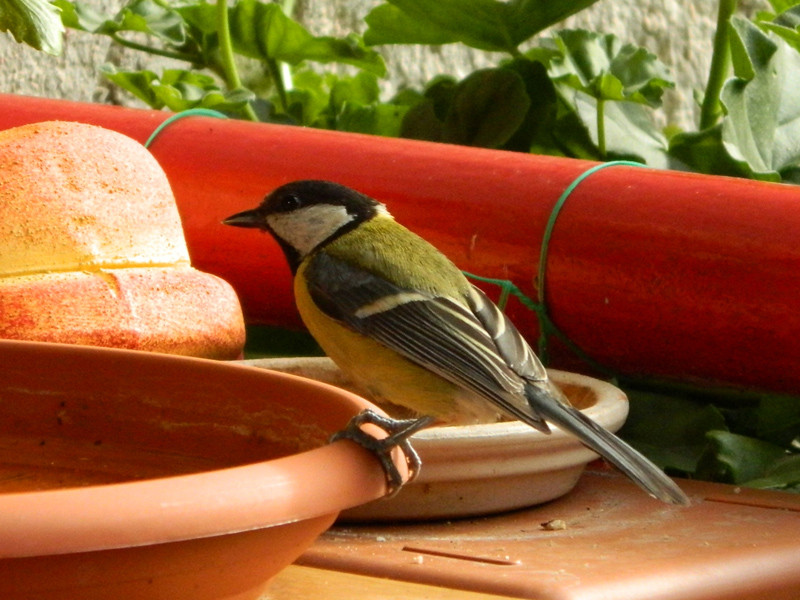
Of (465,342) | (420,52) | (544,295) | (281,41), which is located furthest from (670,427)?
(420,52)

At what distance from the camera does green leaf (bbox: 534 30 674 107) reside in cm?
254

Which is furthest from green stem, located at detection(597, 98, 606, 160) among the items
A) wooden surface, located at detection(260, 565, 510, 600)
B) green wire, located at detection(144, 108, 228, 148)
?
wooden surface, located at detection(260, 565, 510, 600)

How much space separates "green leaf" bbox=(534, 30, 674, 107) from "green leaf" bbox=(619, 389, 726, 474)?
29.3 inches

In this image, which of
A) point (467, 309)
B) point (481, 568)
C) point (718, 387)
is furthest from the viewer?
point (718, 387)

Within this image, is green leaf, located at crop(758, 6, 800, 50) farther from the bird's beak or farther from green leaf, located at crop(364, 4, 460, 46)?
the bird's beak

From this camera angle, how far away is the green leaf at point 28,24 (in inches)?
31.3

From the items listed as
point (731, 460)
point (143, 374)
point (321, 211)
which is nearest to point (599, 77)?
point (321, 211)

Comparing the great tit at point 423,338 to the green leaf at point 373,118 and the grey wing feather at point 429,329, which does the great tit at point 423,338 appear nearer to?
the grey wing feather at point 429,329

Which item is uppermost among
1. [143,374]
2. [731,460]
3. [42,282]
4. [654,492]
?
[143,374]

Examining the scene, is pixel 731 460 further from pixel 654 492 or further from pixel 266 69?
pixel 266 69

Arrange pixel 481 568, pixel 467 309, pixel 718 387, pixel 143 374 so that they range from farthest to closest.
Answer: pixel 718 387, pixel 467 309, pixel 481 568, pixel 143 374

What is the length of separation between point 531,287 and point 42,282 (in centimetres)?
73

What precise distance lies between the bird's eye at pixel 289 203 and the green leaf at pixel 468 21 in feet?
2.29

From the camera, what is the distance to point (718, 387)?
6.00 ft
